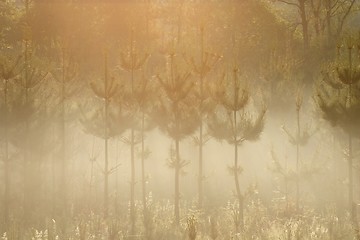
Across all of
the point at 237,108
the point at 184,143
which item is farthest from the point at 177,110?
the point at 184,143

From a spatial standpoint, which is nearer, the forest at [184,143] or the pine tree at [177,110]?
the forest at [184,143]

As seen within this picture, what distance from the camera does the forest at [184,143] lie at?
19.5 m

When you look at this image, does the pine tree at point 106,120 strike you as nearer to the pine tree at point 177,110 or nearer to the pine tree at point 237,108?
the pine tree at point 177,110

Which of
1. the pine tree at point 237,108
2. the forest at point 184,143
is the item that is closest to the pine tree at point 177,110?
the forest at point 184,143

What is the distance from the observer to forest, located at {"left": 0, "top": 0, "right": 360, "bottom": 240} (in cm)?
1950

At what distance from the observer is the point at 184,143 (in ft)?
111

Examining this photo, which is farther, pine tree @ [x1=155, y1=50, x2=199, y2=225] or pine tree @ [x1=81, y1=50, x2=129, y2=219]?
pine tree @ [x1=81, y1=50, x2=129, y2=219]

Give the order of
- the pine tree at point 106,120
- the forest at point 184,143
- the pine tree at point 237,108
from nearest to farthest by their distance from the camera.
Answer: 1. the forest at point 184,143
2. the pine tree at point 237,108
3. the pine tree at point 106,120

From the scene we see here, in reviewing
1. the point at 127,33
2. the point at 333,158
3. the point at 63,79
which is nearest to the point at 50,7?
the point at 127,33

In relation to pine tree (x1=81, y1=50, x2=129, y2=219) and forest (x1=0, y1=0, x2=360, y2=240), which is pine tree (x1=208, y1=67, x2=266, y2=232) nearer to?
forest (x1=0, y1=0, x2=360, y2=240)

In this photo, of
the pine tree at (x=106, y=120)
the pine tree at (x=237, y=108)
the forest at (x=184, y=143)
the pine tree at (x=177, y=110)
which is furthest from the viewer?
the pine tree at (x=106, y=120)

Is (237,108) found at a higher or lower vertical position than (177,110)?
lower

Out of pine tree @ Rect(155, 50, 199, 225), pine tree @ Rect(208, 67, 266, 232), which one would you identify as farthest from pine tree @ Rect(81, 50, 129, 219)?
pine tree @ Rect(208, 67, 266, 232)

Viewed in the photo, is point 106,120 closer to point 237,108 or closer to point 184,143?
point 237,108
